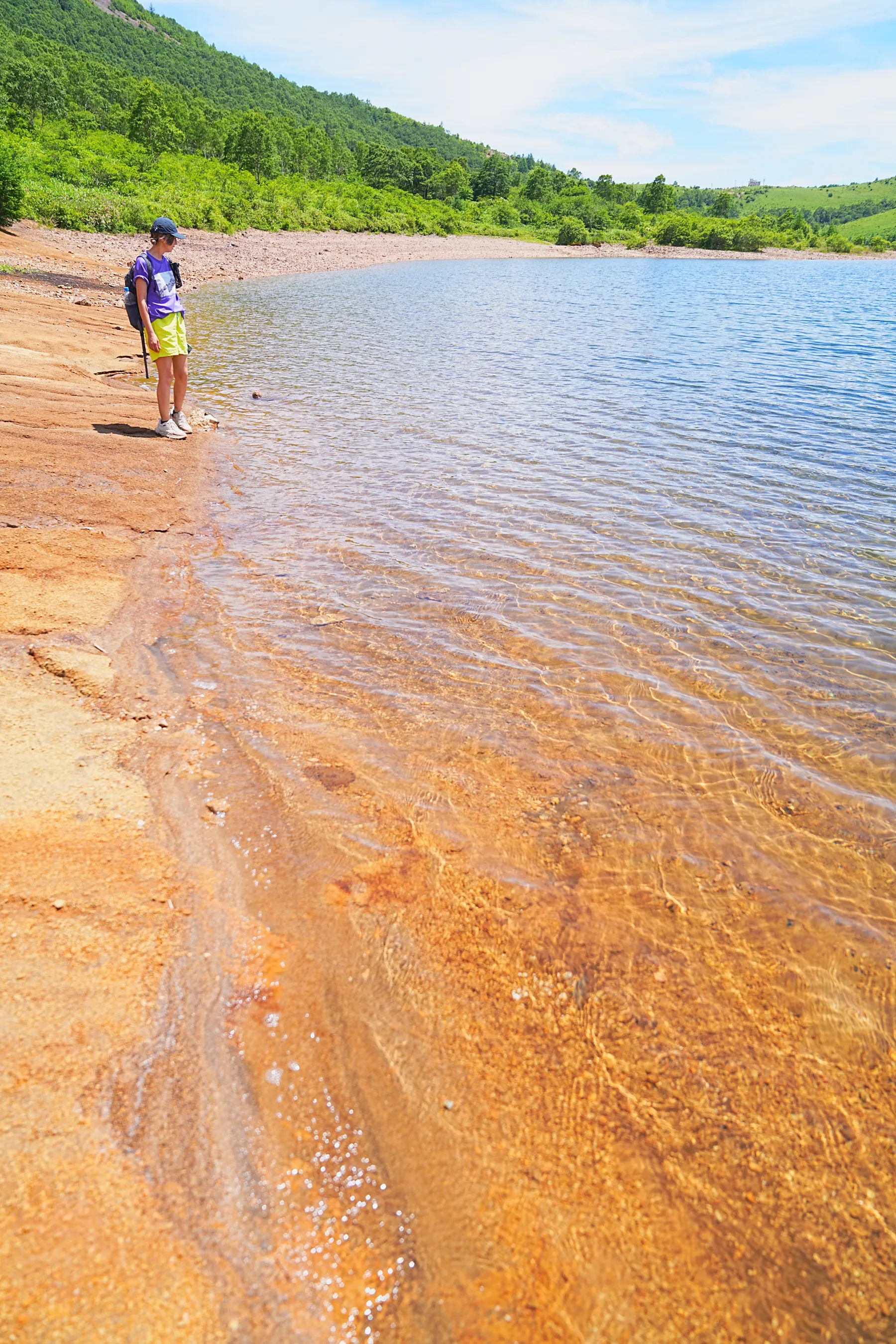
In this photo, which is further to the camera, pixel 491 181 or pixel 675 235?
pixel 491 181

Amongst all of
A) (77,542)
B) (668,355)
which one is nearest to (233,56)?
(668,355)

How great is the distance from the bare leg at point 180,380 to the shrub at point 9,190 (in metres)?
20.5

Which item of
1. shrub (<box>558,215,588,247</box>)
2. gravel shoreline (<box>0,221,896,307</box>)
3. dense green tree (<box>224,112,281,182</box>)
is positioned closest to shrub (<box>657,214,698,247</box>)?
shrub (<box>558,215,588,247</box>)

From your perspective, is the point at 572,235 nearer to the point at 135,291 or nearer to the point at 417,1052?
the point at 135,291

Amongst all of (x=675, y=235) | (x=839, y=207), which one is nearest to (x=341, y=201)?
(x=675, y=235)

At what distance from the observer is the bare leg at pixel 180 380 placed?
9727 millimetres

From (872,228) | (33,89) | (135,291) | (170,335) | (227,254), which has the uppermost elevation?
(872,228)

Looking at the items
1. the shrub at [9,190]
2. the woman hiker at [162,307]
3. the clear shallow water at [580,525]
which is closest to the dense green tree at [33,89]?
the shrub at [9,190]

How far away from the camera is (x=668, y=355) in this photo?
19.0 m

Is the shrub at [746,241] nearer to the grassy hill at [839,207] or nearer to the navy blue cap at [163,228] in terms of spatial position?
the grassy hill at [839,207]

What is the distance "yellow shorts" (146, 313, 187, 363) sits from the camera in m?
9.19

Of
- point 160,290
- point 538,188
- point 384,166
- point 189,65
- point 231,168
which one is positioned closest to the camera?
point 160,290

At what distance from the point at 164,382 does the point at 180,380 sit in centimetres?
23

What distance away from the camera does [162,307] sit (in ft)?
30.0
